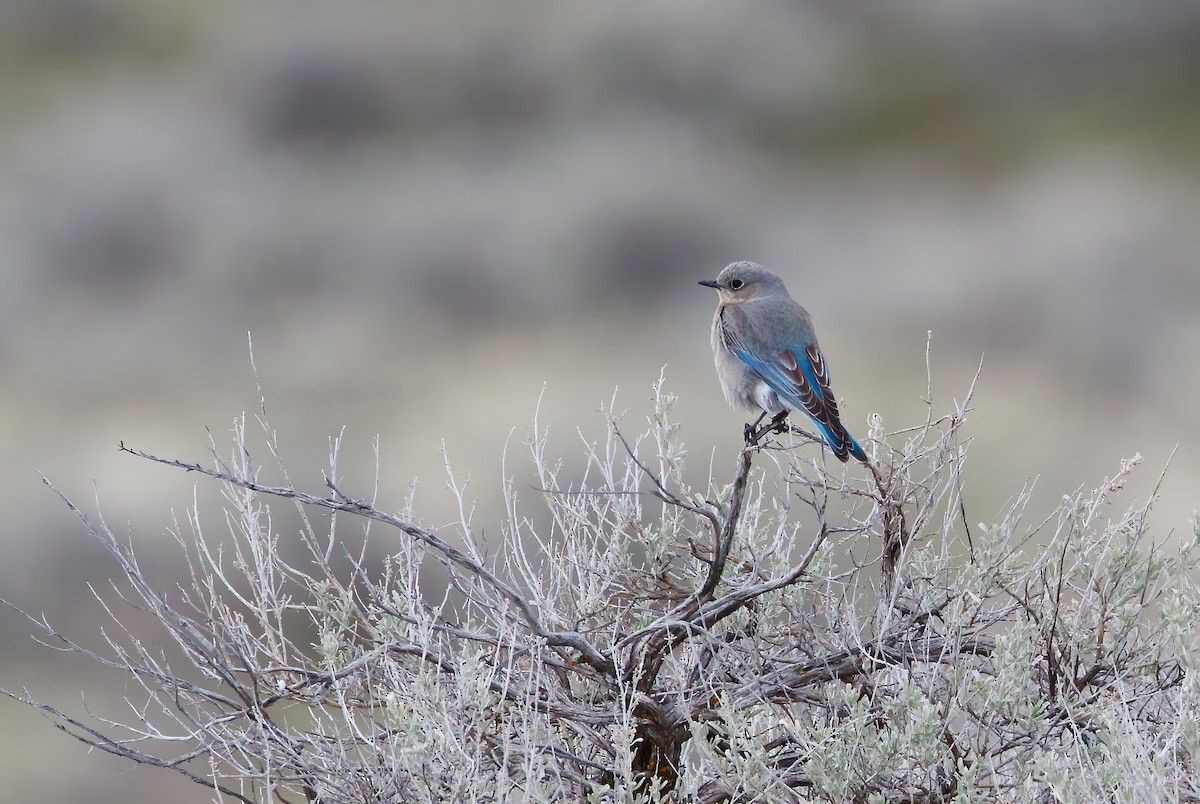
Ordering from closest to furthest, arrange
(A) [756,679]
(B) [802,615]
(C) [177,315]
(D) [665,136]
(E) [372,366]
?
(A) [756,679] → (B) [802,615] → (E) [372,366] → (C) [177,315] → (D) [665,136]

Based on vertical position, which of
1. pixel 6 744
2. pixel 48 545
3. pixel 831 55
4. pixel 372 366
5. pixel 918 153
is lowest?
pixel 6 744

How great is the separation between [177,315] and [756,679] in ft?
81.4

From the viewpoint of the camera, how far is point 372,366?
2522cm

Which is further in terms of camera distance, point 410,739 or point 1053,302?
point 1053,302

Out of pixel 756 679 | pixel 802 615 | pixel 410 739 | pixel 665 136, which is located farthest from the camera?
pixel 665 136

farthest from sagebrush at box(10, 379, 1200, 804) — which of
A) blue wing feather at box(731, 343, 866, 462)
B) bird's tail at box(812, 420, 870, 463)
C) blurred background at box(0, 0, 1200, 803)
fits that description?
blurred background at box(0, 0, 1200, 803)

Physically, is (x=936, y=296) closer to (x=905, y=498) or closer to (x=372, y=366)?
(x=372, y=366)

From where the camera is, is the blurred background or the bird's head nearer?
the bird's head

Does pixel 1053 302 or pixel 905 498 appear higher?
pixel 1053 302

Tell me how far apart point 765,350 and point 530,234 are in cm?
2396

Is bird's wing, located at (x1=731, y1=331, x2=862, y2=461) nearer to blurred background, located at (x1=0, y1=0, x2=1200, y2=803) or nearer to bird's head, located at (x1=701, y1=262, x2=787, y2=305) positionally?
bird's head, located at (x1=701, y1=262, x2=787, y2=305)

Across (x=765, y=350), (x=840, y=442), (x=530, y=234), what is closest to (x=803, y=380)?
(x=765, y=350)

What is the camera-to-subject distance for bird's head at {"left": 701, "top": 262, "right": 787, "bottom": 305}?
6914 millimetres

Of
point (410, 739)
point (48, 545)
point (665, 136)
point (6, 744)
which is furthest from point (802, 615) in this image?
point (665, 136)
